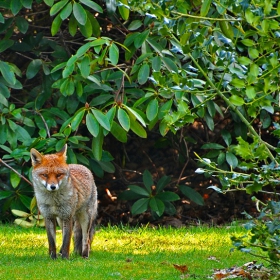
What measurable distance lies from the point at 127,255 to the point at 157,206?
88.0 inches

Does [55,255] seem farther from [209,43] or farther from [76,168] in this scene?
[209,43]

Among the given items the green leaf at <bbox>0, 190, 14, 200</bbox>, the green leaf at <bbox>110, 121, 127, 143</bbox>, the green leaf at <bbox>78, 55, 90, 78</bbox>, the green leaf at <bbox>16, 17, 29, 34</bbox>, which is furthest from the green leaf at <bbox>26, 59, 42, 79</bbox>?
the green leaf at <bbox>110, 121, 127, 143</bbox>

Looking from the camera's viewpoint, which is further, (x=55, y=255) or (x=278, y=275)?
(x=55, y=255)

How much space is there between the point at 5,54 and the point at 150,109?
3.88m

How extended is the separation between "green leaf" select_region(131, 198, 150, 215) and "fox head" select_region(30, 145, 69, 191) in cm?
248

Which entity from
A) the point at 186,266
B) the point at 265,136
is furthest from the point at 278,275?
the point at 265,136

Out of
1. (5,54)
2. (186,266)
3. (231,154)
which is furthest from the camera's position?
(5,54)

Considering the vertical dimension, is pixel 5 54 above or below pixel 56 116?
above

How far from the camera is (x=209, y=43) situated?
5.27 meters

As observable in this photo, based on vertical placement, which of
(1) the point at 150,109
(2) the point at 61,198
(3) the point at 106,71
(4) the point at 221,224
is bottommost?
(4) the point at 221,224

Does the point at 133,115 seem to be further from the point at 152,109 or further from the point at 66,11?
the point at 66,11

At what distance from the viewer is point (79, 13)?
8148mm

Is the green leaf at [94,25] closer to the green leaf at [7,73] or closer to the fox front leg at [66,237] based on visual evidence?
the green leaf at [7,73]

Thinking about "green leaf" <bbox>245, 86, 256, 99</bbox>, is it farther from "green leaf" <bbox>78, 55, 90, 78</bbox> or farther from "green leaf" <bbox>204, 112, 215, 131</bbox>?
"green leaf" <bbox>204, 112, 215, 131</bbox>
